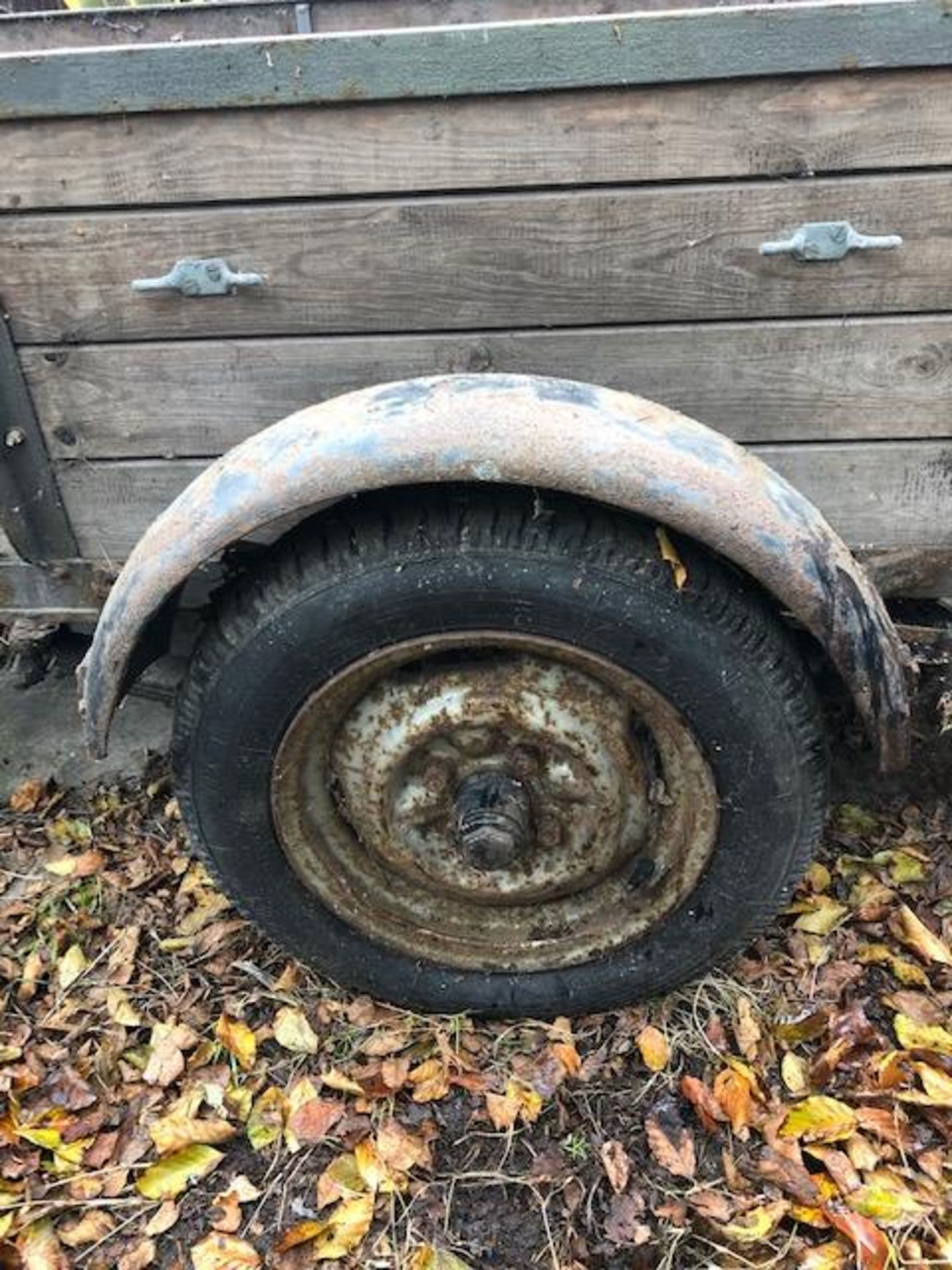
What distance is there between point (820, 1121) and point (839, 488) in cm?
123

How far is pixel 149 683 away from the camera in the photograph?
2.67 metres

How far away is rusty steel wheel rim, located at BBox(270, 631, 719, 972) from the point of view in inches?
81.4

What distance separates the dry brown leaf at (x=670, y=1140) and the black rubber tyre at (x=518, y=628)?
1.44 feet

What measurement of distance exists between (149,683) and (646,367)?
142 centimetres

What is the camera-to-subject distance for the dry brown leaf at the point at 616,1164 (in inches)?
83.0

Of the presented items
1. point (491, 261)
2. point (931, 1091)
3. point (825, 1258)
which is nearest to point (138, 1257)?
point (825, 1258)

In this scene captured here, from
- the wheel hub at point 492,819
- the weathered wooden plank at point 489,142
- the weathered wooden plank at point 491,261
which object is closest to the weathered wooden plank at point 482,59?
the weathered wooden plank at point 489,142

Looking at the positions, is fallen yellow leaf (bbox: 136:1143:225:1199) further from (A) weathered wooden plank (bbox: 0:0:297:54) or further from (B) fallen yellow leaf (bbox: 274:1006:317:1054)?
(A) weathered wooden plank (bbox: 0:0:297:54)

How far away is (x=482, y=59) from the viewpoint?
172 cm

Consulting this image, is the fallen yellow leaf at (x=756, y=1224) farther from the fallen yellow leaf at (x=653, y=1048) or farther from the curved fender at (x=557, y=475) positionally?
the curved fender at (x=557, y=475)

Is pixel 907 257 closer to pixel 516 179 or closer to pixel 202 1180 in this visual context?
pixel 516 179

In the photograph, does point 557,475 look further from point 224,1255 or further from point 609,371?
point 224,1255

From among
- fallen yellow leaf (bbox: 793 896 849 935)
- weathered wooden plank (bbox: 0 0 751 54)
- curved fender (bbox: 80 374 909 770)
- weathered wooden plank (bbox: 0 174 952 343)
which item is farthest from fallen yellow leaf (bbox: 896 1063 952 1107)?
weathered wooden plank (bbox: 0 0 751 54)

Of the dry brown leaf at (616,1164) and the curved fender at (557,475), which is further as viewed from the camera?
the dry brown leaf at (616,1164)
